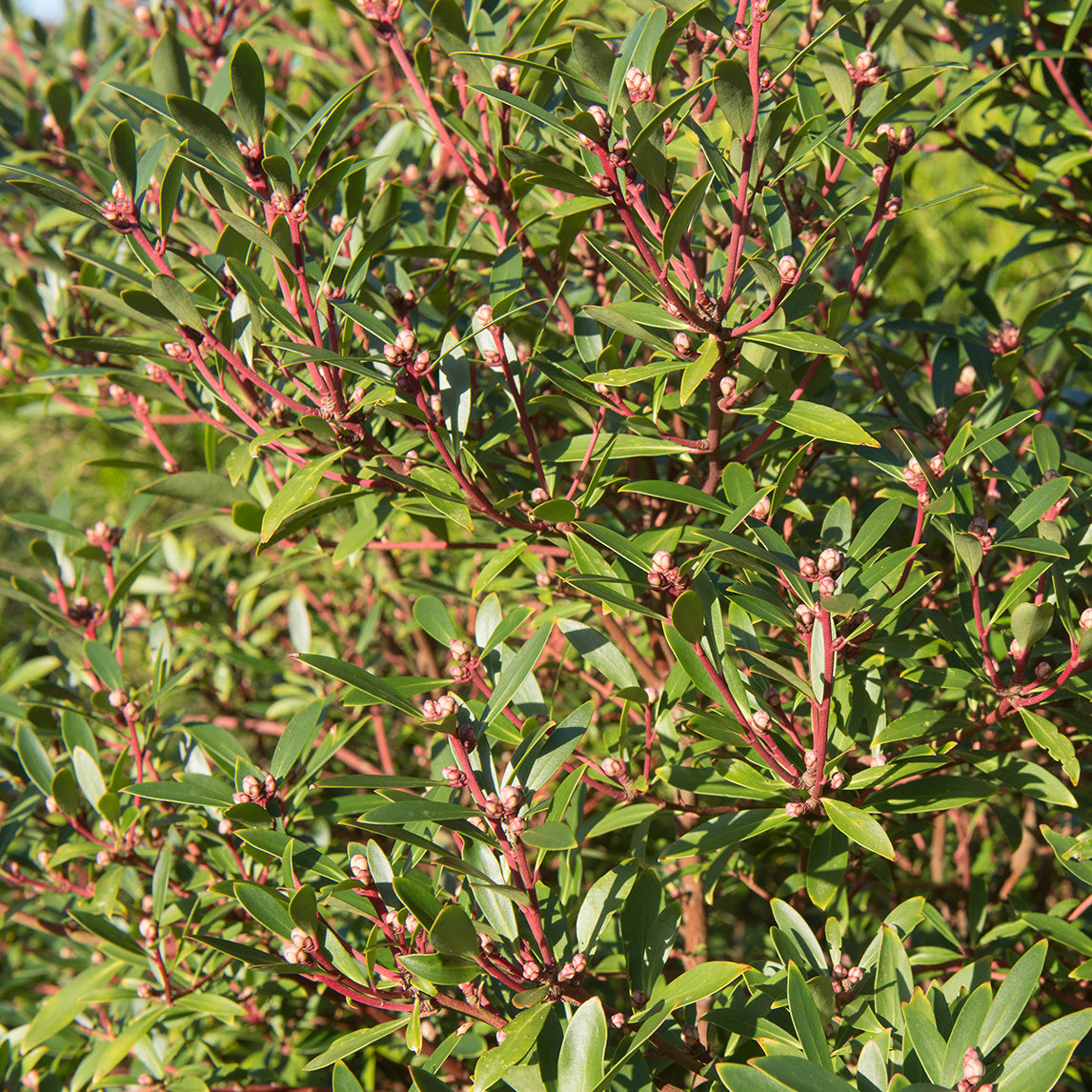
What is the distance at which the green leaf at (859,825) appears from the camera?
94 cm

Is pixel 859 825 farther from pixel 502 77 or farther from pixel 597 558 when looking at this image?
pixel 502 77

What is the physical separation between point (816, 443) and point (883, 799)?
482 mm

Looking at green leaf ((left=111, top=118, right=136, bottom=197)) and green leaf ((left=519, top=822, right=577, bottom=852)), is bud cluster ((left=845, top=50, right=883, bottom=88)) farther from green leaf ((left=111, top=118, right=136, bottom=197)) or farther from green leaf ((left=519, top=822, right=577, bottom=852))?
green leaf ((left=519, top=822, right=577, bottom=852))

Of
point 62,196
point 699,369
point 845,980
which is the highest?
point 62,196

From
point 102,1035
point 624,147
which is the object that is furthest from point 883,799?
point 102,1035

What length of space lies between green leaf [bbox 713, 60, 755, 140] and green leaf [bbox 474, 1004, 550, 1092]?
865mm

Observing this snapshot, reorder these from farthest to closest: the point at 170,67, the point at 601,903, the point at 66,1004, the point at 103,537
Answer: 1. the point at 103,537
2. the point at 66,1004
3. the point at 170,67
4. the point at 601,903

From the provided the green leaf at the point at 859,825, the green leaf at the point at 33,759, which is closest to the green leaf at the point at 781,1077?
the green leaf at the point at 859,825

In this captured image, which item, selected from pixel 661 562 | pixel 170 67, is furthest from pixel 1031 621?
pixel 170 67

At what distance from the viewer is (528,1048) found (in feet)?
2.88

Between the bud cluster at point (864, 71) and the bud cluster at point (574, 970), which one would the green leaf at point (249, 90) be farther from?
the bud cluster at point (574, 970)

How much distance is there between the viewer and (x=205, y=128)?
38.1 inches

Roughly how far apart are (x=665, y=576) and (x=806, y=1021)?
44 centimetres

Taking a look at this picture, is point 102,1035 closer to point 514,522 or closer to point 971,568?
point 514,522
